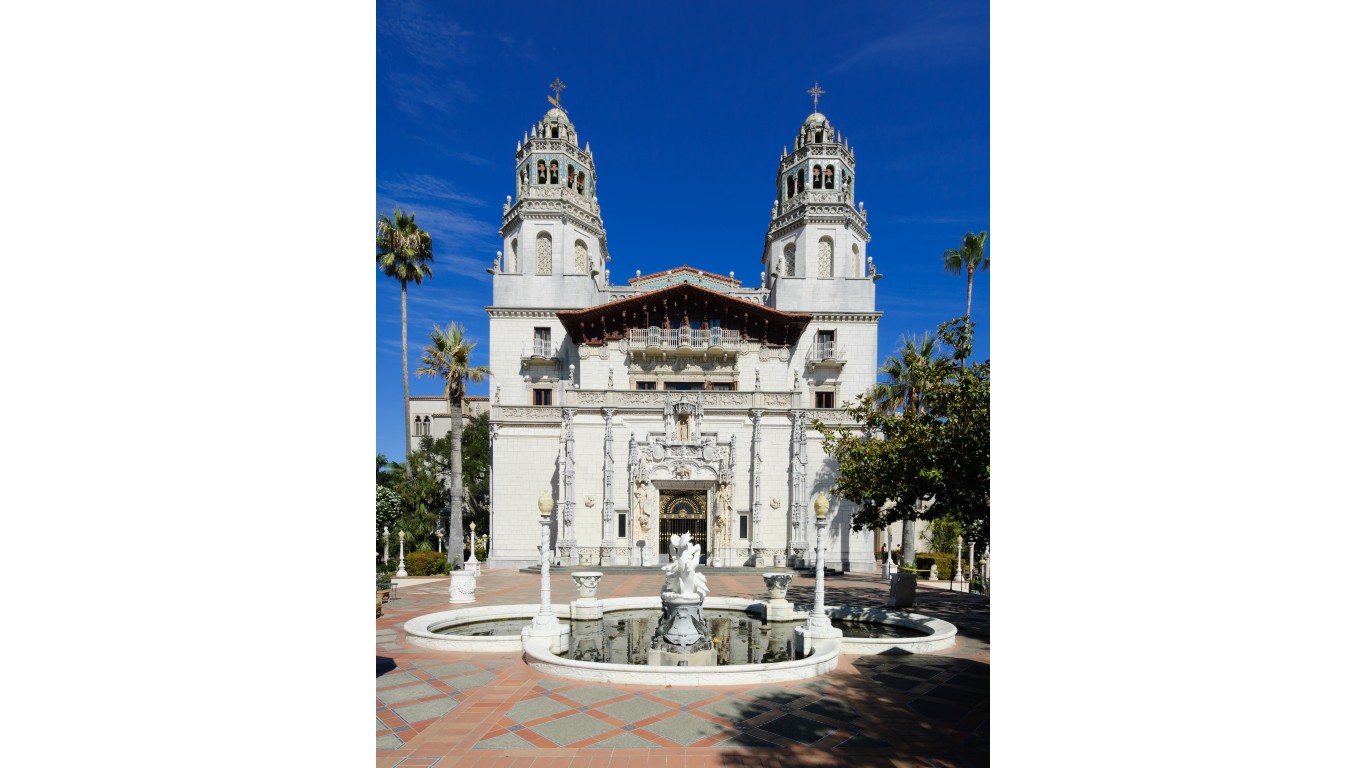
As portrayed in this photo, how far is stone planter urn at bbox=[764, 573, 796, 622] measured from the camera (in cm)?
1407

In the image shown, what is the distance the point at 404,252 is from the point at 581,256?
10.4 m

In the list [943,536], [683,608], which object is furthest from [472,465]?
[943,536]

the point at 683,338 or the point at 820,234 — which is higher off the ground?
the point at 820,234

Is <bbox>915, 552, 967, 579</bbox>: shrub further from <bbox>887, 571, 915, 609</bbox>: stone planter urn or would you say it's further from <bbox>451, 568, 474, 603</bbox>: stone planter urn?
<bbox>451, 568, 474, 603</bbox>: stone planter urn

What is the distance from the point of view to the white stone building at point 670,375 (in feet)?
89.7

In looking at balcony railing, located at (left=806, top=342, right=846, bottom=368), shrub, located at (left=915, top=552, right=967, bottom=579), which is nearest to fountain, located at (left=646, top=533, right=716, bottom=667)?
shrub, located at (left=915, top=552, right=967, bottom=579)

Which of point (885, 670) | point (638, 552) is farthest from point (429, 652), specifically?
point (638, 552)

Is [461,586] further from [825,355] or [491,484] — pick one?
[825,355]

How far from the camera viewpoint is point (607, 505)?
26922 millimetres

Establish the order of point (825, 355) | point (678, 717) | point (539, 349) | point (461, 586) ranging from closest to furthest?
point (678, 717), point (461, 586), point (825, 355), point (539, 349)

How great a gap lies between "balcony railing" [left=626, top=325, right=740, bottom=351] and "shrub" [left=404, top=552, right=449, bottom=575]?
14650 millimetres

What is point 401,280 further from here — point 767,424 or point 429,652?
point 429,652

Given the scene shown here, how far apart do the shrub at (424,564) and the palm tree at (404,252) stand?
8.76 meters

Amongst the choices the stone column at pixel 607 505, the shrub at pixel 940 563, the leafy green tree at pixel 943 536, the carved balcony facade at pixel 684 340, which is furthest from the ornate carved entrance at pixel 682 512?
the leafy green tree at pixel 943 536
